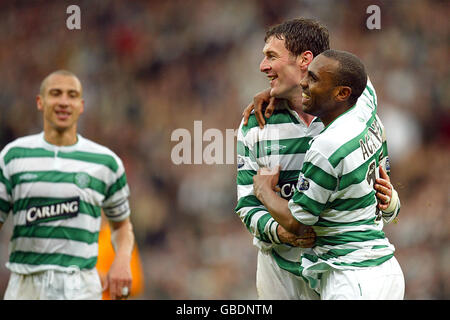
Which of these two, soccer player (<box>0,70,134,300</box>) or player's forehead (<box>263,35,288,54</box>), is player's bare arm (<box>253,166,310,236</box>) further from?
soccer player (<box>0,70,134,300</box>)

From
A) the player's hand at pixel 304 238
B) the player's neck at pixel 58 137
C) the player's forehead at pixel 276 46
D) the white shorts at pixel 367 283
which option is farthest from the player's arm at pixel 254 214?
the player's neck at pixel 58 137

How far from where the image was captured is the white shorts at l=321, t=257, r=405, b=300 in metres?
2.88

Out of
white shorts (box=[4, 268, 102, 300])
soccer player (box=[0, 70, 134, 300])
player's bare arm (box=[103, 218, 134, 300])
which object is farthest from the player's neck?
white shorts (box=[4, 268, 102, 300])

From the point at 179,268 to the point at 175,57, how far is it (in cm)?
225

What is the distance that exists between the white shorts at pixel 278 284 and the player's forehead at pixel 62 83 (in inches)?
61.8

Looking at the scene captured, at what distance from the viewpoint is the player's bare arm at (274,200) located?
2971mm

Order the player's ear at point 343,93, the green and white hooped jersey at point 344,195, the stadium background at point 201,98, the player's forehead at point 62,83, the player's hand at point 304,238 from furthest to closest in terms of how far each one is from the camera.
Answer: the stadium background at point 201,98 → the player's forehead at point 62,83 → the player's hand at point 304,238 → the player's ear at point 343,93 → the green and white hooped jersey at point 344,195

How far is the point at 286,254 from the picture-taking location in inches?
135

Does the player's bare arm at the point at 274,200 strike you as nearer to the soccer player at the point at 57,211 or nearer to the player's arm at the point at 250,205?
the player's arm at the point at 250,205

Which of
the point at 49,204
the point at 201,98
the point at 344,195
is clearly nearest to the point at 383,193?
the point at 344,195

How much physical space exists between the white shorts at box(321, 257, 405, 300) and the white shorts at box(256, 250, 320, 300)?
0.45 m

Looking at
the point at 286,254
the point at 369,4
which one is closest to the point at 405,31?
the point at 369,4
